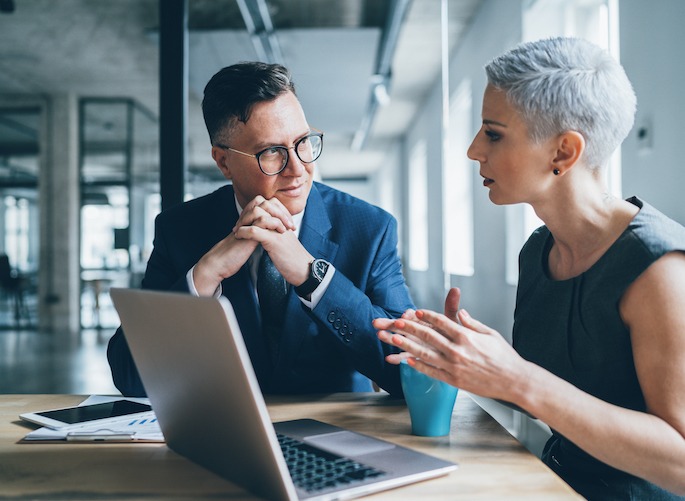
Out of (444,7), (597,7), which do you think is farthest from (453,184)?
(597,7)

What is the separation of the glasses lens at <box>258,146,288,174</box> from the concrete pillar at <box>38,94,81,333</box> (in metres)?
8.12

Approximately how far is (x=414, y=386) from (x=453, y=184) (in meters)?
7.54

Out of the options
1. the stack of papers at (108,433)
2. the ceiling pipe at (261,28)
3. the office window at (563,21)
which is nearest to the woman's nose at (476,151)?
the stack of papers at (108,433)

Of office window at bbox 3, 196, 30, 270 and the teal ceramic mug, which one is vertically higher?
office window at bbox 3, 196, 30, 270

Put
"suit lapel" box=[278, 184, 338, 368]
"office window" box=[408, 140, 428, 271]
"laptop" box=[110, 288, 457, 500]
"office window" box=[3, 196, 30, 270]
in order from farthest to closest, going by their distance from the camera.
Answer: "office window" box=[408, 140, 428, 271], "office window" box=[3, 196, 30, 270], "suit lapel" box=[278, 184, 338, 368], "laptop" box=[110, 288, 457, 500]

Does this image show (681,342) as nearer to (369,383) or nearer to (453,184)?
(369,383)

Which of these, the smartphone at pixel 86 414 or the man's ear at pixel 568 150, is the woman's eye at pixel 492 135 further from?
the smartphone at pixel 86 414

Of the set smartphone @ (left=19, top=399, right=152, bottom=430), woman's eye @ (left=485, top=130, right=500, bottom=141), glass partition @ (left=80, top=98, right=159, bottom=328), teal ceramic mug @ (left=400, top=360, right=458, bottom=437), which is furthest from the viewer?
glass partition @ (left=80, top=98, right=159, bottom=328)

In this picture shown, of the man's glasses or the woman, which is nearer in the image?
the woman

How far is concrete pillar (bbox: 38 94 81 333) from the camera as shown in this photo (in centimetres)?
902

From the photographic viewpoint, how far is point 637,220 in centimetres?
124

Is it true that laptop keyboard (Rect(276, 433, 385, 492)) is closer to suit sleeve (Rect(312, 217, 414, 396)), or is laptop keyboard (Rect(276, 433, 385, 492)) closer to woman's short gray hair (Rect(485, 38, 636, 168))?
suit sleeve (Rect(312, 217, 414, 396))

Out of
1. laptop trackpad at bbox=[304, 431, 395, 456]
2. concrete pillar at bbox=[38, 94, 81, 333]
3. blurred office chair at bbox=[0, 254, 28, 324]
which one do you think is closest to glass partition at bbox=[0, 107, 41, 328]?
blurred office chair at bbox=[0, 254, 28, 324]

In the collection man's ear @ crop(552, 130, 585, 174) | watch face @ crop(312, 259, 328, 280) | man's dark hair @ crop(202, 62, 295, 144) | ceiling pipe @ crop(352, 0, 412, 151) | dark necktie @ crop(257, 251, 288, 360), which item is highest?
ceiling pipe @ crop(352, 0, 412, 151)
